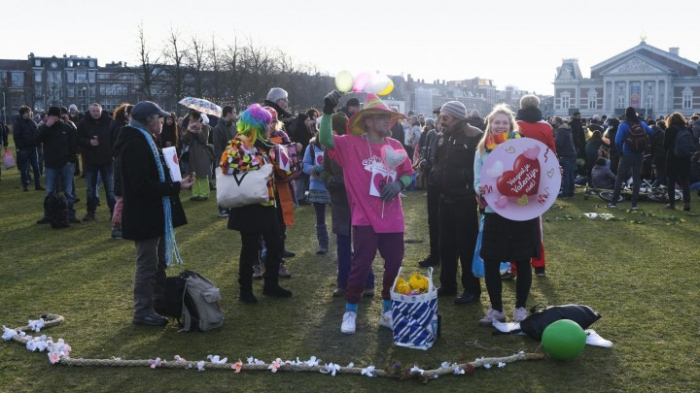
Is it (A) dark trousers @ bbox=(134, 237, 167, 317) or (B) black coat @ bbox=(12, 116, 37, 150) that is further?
(B) black coat @ bbox=(12, 116, 37, 150)

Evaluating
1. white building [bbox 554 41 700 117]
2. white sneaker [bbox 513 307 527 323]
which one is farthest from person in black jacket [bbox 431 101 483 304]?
white building [bbox 554 41 700 117]

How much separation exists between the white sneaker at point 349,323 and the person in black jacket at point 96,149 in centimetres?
716

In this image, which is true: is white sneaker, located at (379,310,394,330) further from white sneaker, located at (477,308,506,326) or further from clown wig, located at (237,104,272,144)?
clown wig, located at (237,104,272,144)

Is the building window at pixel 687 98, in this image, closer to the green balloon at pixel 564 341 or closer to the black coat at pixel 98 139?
the black coat at pixel 98 139

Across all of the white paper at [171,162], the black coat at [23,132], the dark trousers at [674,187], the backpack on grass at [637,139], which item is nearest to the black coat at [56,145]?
Answer: the black coat at [23,132]

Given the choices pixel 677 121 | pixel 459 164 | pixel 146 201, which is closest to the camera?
pixel 146 201

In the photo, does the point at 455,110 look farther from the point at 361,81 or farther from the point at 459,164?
the point at 361,81

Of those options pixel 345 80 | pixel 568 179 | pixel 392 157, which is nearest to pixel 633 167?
pixel 568 179

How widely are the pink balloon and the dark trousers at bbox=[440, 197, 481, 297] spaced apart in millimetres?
2121

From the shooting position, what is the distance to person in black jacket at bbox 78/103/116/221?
1156 cm

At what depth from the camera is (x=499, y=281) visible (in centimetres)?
579

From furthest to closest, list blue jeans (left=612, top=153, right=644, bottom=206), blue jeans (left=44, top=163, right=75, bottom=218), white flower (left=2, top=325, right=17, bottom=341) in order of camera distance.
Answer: blue jeans (left=612, top=153, right=644, bottom=206) → blue jeans (left=44, top=163, right=75, bottom=218) → white flower (left=2, top=325, right=17, bottom=341)

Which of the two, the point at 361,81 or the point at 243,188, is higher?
the point at 361,81

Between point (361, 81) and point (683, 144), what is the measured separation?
766 centimetres
